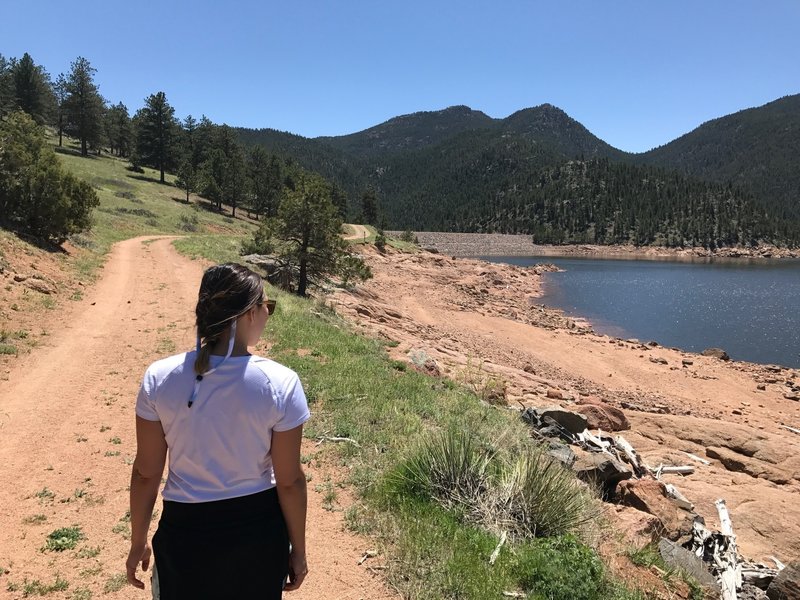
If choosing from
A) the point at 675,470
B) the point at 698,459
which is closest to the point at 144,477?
the point at 675,470

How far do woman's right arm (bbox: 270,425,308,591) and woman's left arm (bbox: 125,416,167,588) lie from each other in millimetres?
544

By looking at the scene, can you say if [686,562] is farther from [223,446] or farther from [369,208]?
[369,208]

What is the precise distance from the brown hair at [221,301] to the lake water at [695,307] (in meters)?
33.7

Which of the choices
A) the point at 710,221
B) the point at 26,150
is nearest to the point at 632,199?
the point at 710,221

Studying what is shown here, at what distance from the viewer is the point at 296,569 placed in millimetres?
2740

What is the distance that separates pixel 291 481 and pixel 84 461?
565 cm

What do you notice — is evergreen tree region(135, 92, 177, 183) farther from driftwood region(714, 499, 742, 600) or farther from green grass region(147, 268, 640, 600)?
driftwood region(714, 499, 742, 600)

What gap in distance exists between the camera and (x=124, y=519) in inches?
218

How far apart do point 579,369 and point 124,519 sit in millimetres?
21190

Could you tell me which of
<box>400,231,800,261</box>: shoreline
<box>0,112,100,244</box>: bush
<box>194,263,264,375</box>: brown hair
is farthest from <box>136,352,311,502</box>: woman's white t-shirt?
<box>400,231,800,261</box>: shoreline

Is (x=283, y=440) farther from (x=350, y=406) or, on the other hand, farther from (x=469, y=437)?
(x=350, y=406)

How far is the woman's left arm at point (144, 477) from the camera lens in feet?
8.07

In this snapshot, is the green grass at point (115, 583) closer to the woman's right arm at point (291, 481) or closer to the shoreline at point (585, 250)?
the woman's right arm at point (291, 481)

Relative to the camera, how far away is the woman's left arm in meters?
2.46
